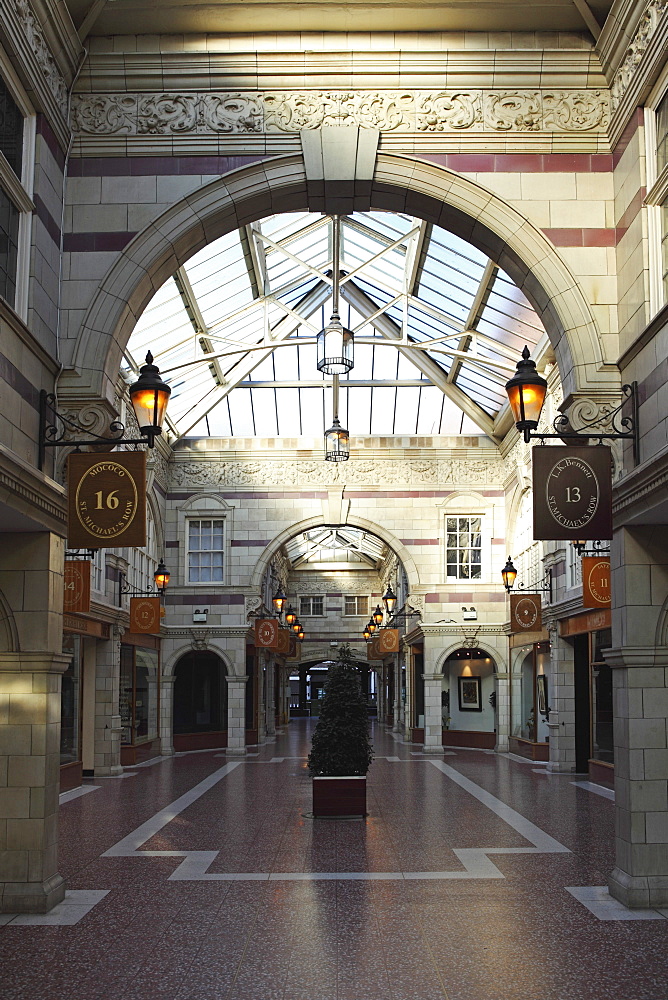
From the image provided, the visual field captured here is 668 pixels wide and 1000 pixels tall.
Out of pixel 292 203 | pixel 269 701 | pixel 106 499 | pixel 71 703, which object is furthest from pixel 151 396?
pixel 269 701

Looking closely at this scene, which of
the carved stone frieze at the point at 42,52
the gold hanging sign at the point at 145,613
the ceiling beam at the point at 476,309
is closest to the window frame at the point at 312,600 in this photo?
the ceiling beam at the point at 476,309

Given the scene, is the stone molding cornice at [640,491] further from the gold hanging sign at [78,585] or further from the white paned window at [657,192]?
the gold hanging sign at [78,585]

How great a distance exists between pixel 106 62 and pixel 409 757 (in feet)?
58.4

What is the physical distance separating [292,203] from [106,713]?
12.3m

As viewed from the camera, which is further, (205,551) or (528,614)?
(205,551)

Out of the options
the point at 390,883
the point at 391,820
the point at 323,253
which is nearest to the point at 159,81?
the point at 390,883

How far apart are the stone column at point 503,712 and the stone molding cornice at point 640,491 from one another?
16849mm

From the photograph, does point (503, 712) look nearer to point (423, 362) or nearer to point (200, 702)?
point (200, 702)

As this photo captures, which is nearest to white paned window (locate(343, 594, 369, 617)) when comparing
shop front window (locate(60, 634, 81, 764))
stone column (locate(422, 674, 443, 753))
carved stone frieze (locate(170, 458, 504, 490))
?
carved stone frieze (locate(170, 458, 504, 490))

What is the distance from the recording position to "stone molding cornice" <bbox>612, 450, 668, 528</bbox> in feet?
22.6

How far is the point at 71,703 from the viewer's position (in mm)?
17375

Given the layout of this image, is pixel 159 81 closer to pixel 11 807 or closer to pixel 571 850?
pixel 11 807

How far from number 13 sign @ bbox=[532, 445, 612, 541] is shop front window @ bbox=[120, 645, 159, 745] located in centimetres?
1466

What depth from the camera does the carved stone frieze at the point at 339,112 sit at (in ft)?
29.1
